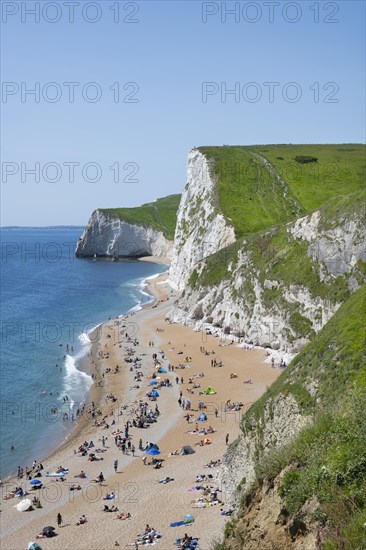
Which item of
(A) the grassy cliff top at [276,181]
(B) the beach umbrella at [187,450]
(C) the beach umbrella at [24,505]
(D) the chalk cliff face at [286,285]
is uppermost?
(A) the grassy cliff top at [276,181]

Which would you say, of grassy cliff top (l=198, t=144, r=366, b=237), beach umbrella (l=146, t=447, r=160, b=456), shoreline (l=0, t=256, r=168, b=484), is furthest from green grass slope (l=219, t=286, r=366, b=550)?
grassy cliff top (l=198, t=144, r=366, b=237)

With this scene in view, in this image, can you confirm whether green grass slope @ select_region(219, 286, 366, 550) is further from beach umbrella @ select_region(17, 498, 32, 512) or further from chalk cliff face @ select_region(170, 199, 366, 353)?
chalk cliff face @ select_region(170, 199, 366, 353)

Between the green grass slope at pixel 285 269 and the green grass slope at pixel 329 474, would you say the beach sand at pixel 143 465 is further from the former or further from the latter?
the green grass slope at pixel 329 474

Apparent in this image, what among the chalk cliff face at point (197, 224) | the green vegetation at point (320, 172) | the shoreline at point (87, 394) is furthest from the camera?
the green vegetation at point (320, 172)

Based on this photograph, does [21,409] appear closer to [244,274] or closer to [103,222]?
[244,274]

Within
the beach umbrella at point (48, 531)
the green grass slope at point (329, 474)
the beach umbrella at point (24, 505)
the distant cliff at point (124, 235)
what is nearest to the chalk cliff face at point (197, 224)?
the distant cliff at point (124, 235)

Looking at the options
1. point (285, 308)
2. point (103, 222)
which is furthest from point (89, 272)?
point (285, 308)

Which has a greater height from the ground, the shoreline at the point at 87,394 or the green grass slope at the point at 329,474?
the green grass slope at the point at 329,474
